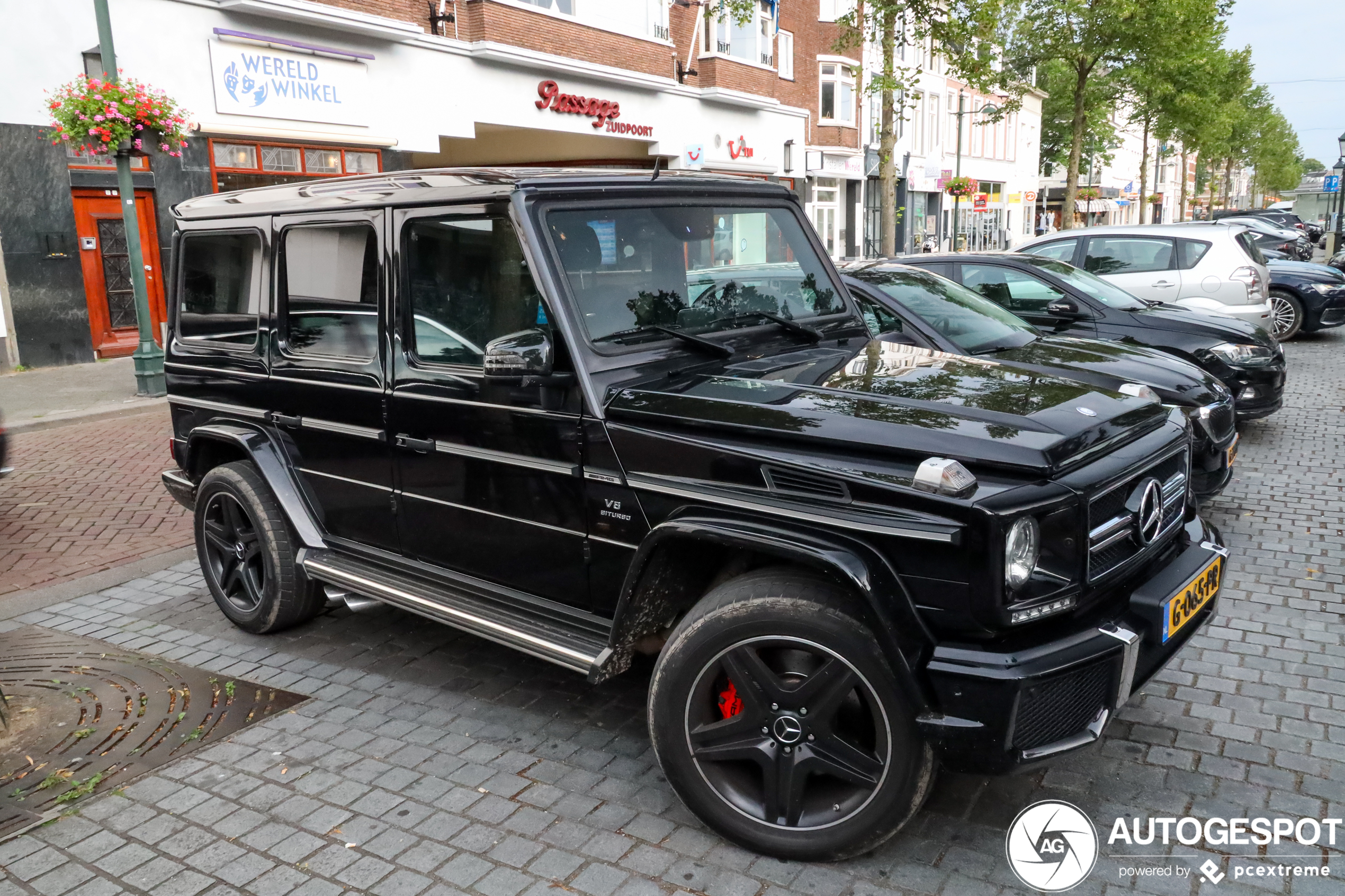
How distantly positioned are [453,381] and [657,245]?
0.95 m

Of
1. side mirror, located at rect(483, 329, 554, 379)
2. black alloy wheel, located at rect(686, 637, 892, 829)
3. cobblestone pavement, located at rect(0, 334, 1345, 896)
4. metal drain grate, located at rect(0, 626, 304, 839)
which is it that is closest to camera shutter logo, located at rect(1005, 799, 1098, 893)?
cobblestone pavement, located at rect(0, 334, 1345, 896)

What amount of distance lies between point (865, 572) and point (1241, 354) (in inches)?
256

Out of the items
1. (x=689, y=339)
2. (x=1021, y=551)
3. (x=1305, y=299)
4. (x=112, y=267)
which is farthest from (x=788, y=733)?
(x=1305, y=299)

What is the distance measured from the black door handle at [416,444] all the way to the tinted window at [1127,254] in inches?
369

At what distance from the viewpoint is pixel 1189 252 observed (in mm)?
11047

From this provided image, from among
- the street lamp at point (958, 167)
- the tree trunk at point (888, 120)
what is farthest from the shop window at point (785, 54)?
the tree trunk at point (888, 120)

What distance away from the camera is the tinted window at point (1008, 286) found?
8258 millimetres

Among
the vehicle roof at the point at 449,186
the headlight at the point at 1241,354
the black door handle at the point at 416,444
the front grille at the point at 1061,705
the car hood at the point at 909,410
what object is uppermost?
the vehicle roof at the point at 449,186

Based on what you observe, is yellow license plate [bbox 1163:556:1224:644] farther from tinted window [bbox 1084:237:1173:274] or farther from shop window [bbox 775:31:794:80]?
shop window [bbox 775:31:794:80]

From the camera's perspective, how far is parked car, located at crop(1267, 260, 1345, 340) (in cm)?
1492

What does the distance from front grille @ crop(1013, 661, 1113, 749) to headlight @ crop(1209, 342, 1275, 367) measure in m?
6.03

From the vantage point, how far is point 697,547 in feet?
10.3

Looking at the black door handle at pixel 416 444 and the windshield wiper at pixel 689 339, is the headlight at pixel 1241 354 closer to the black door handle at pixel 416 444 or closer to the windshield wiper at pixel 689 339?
the windshield wiper at pixel 689 339

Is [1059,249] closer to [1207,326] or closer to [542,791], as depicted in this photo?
[1207,326]
